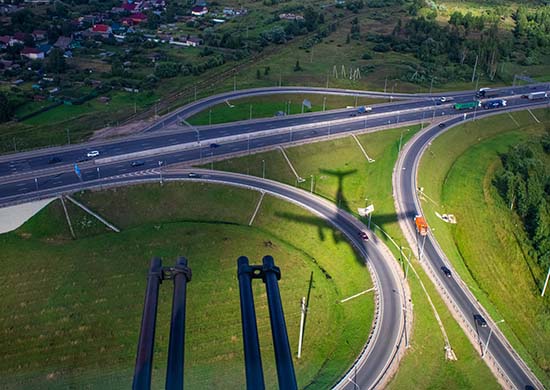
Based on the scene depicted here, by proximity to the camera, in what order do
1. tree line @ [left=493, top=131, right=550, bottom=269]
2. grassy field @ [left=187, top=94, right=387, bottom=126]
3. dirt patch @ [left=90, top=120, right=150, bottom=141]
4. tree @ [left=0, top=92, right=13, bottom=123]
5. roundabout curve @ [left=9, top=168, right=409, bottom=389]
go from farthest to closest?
grassy field @ [left=187, top=94, right=387, bottom=126] → tree @ [left=0, top=92, right=13, bottom=123] → dirt patch @ [left=90, top=120, right=150, bottom=141] → tree line @ [left=493, top=131, right=550, bottom=269] → roundabout curve @ [left=9, top=168, right=409, bottom=389]

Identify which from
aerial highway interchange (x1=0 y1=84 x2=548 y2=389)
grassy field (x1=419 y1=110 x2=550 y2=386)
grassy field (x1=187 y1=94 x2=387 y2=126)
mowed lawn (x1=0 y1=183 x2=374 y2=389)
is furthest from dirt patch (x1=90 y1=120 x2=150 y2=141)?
grassy field (x1=419 y1=110 x2=550 y2=386)

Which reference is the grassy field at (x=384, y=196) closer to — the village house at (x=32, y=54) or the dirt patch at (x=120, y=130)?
the dirt patch at (x=120, y=130)

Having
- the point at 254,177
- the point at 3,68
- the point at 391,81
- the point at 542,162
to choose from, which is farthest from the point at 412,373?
the point at 3,68

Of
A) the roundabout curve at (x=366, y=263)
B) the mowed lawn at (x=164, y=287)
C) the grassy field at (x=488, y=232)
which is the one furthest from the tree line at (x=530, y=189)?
the mowed lawn at (x=164, y=287)

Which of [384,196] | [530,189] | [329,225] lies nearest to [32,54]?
[329,225]

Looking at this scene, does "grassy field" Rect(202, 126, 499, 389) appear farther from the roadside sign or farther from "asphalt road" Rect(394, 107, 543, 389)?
the roadside sign

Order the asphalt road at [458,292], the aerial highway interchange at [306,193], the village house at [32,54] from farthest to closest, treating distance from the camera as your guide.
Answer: the village house at [32,54] → the aerial highway interchange at [306,193] → the asphalt road at [458,292]
